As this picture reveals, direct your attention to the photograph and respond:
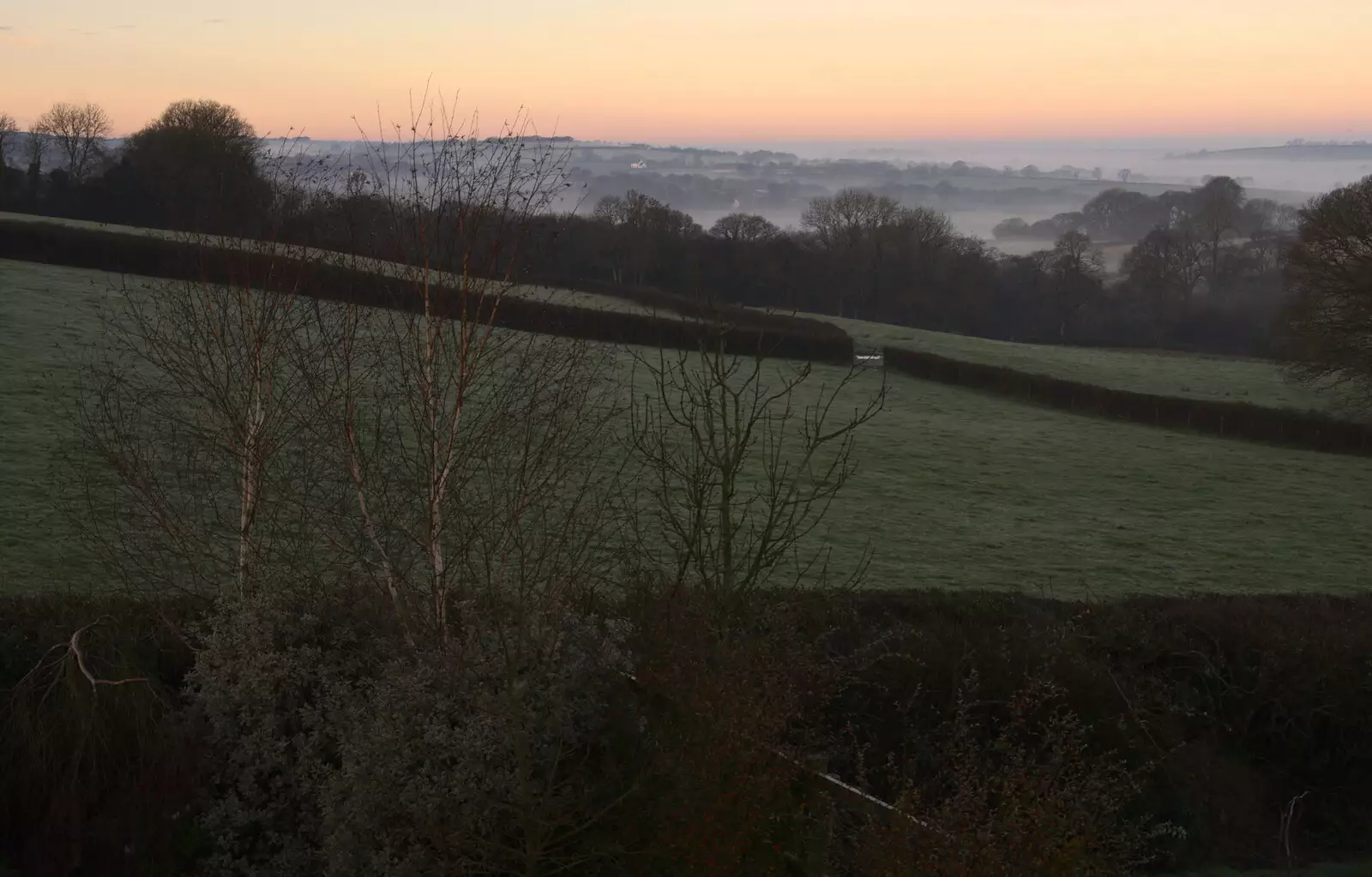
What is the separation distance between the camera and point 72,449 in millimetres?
18297

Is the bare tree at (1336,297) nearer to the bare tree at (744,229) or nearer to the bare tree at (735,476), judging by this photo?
the bare tree at (735,476)

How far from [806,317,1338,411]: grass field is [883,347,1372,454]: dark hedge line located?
47.9 inches

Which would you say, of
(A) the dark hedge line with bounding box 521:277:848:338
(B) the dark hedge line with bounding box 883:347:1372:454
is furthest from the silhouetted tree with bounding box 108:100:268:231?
(B) the dark hedge line with bounding box 883:347:1372:454

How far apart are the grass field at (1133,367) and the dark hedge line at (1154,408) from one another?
47.9 inches

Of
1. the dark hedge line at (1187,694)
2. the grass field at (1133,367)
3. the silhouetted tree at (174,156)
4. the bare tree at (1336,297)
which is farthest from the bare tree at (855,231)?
the dark hedge line at (1187,694)

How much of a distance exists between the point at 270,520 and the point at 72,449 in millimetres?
8445

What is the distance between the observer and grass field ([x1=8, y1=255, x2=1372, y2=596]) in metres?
18.5

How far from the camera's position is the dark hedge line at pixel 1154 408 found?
100ft

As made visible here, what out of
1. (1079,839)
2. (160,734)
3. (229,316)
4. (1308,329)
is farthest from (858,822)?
(1308,329)

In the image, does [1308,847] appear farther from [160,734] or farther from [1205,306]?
[1205,306]

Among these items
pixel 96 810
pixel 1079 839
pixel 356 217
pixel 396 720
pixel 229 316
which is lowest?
pixel 96 810

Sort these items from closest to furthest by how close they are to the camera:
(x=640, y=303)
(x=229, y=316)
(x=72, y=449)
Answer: (x=229, y=316)
(x=72, y=449)
(x=640, y=303)

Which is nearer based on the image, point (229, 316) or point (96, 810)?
point (96, 810)

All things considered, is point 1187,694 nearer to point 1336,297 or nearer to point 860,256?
Result: point 1336,297
